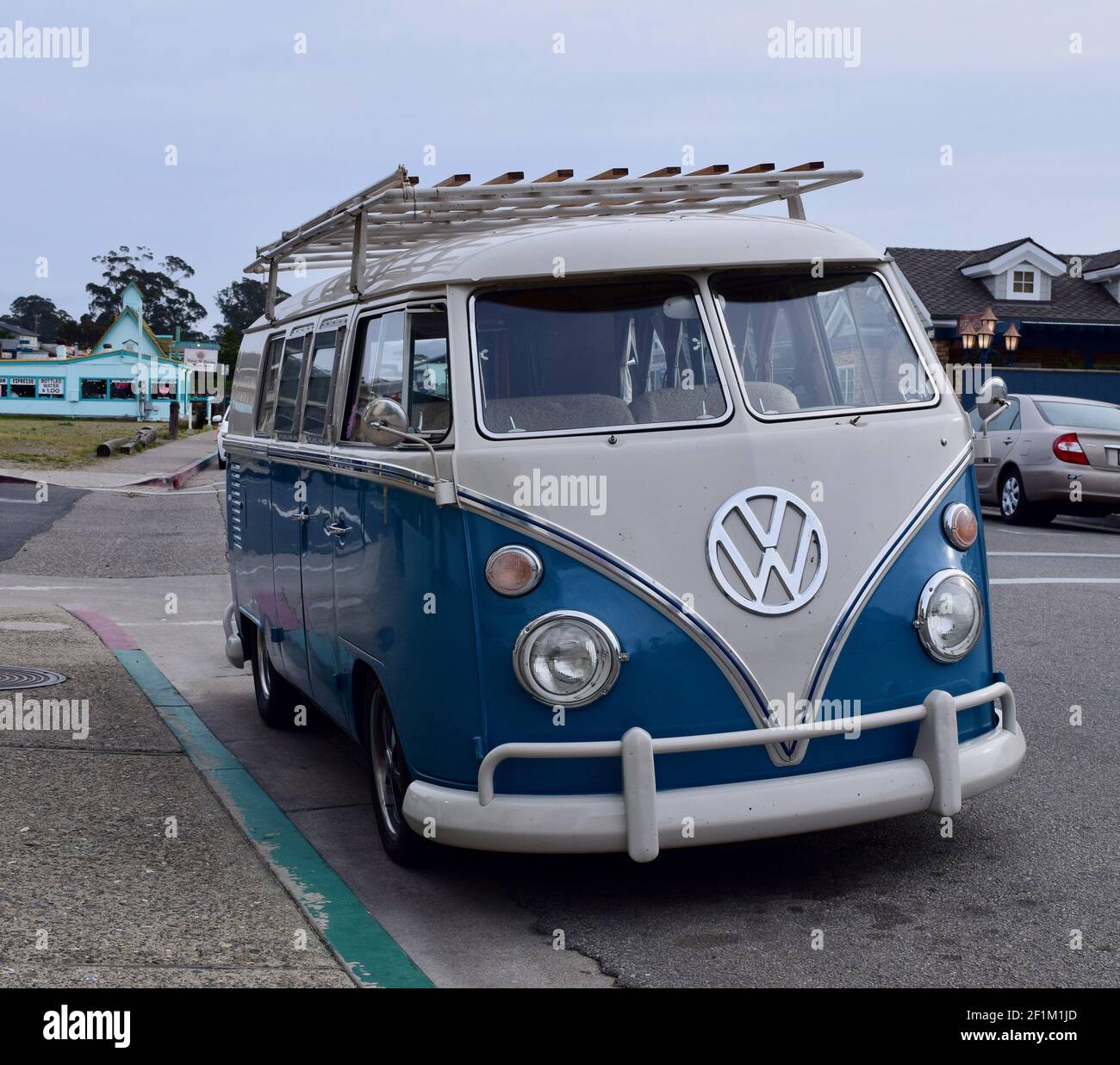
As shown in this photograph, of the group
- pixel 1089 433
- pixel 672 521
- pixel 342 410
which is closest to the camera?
pixel 672 521

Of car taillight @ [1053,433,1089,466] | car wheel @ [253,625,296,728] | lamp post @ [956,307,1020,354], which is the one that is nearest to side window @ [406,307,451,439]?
car wheel @ [253,625,296,728]

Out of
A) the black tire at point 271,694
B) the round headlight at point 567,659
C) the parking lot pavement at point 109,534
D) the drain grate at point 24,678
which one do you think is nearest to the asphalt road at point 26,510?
the parking lot pavement at point 109,534

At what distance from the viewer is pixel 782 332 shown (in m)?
5.11

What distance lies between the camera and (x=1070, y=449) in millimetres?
16484

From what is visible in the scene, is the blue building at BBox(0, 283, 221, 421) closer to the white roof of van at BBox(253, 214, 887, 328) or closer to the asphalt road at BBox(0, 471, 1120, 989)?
the asphalt road at BBox(0, 471, 1120, 989)

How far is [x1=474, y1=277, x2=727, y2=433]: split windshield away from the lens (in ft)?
16.0

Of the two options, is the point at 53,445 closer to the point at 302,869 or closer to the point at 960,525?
the point at 302,869

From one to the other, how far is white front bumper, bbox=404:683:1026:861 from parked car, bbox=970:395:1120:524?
40.7 feet

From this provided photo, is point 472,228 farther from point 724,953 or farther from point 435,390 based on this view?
point 724,953

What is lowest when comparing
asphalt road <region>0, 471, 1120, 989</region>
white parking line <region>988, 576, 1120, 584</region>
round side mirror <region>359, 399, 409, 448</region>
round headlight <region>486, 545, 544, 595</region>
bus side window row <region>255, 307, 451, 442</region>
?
asphalt road <region>0, 471, 1120, 989</region>

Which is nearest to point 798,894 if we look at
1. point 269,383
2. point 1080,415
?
point 269,383

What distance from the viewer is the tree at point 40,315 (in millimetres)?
147125
